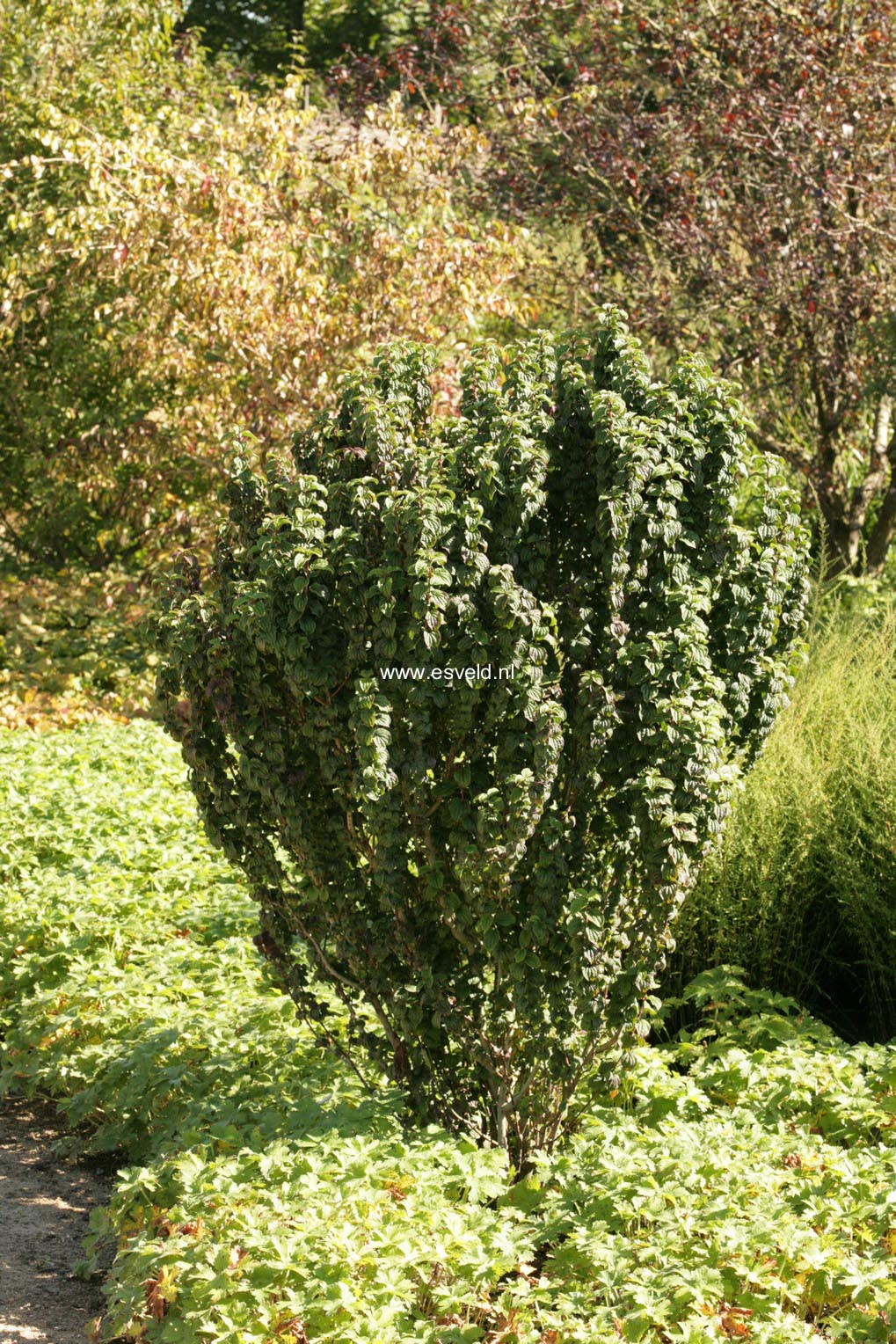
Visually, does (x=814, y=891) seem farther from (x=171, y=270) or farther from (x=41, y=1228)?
(x=171, y=270)

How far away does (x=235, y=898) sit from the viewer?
515 cm

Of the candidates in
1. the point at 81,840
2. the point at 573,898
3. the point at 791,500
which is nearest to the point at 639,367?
the point at 791,500

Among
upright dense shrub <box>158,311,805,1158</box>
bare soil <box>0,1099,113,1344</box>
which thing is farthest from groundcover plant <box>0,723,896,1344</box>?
upright dense shrub <box>158,311,805,1158</box>

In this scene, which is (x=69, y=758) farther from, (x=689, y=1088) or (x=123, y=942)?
(x=689, y=1088)

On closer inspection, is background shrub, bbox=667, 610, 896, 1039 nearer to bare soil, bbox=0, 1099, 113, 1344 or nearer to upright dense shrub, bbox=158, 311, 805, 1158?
upright dense shrub, bbox=158, 311, 805, 1158

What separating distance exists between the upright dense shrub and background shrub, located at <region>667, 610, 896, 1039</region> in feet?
4.25

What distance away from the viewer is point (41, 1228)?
11.9 feet

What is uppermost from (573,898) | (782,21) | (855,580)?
(782,21)

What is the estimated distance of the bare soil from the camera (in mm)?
3189

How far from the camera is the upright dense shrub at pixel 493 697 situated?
306 cm

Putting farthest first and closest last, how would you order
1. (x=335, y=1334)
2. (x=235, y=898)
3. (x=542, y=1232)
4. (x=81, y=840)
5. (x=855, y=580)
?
(x=855, y=580)
(x=81, y=840)
(x=235, y=898)
(x=542, y=1232)
(x=335, y=1334)

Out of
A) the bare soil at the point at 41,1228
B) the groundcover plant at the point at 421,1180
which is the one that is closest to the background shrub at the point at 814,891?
the groundcover plant at the point at 421,1180

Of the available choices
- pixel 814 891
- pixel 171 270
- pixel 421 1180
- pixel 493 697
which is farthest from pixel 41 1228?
pixel 171 270

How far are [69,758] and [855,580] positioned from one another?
4.50 metres
